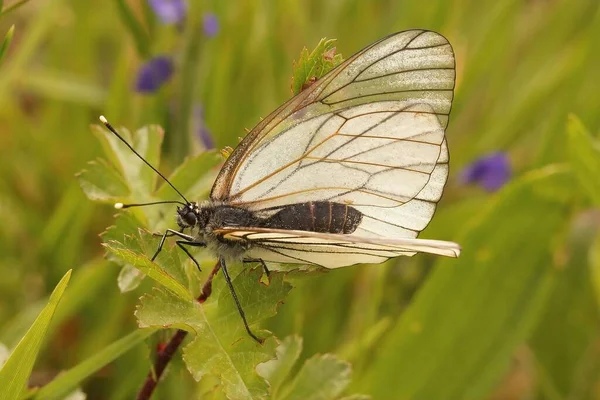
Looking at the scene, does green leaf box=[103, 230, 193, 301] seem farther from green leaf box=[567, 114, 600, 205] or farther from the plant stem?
green leaf box=[567, 114, 600, 205]

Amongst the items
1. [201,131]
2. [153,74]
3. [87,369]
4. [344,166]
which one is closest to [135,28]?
[153,74]

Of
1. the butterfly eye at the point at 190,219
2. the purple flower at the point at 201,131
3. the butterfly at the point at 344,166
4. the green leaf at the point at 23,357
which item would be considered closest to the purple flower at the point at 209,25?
the purple flower at the point at 201,131

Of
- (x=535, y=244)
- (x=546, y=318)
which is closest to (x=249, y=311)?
(x=535, y=244)

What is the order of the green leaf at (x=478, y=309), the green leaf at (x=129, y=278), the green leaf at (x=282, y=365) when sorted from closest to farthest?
the green leaf at (x=129, y=278), the green leaf at (x=282, y=365), the green leaf at (x=478, y=309)

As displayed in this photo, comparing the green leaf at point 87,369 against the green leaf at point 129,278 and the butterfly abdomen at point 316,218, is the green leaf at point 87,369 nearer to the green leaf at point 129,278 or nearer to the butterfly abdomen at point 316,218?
the green leaf at point 129,278

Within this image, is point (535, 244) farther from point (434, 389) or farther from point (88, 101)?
point (88, 101)

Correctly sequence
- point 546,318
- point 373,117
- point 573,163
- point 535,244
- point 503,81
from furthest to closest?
1. point 503,81
2. point 546,318
3. point 535,244
4. point 573,163
5. point 373,117

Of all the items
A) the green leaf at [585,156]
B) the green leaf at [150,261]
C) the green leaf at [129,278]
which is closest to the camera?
the green leaf at [150,261]
